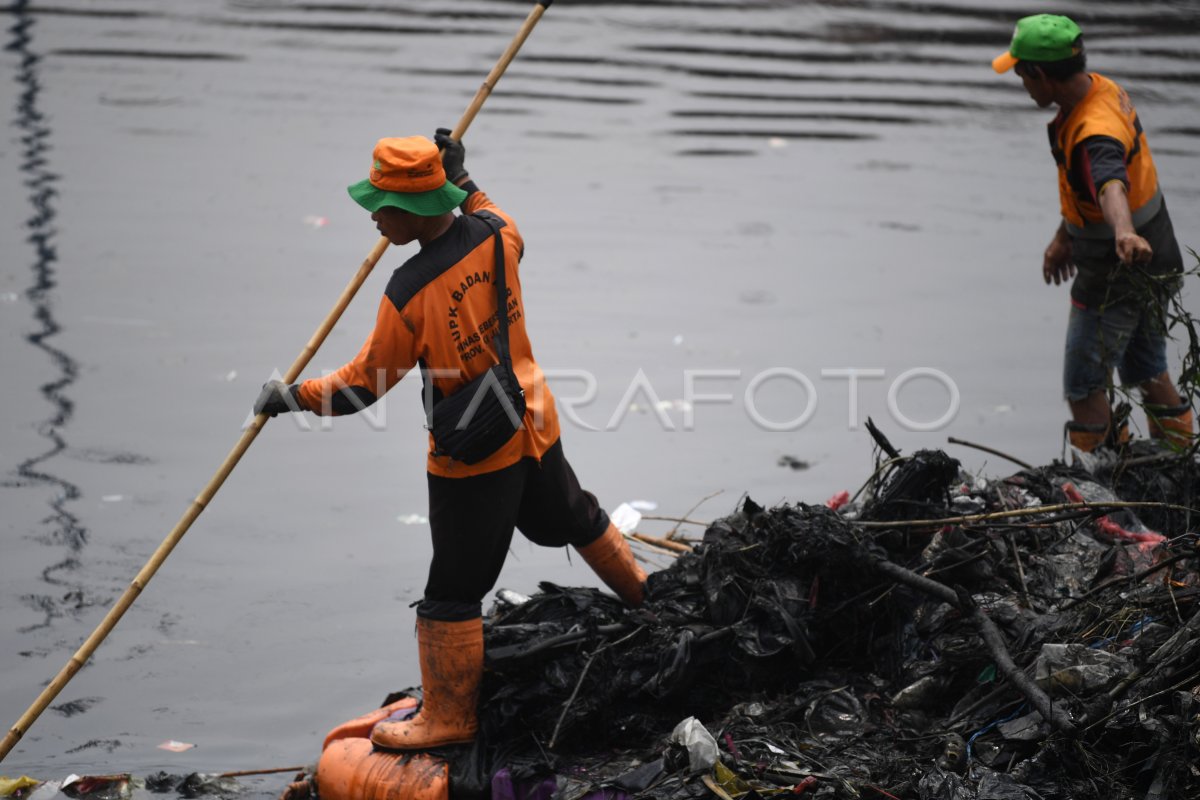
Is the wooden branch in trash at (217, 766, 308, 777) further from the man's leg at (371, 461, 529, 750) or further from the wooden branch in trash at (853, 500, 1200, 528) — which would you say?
the wooden branch in trash at (853, 500, 1200, 528)

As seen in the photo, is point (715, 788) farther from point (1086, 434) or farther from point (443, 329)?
point (1086, 434)

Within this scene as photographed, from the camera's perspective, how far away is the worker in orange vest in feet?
13.5

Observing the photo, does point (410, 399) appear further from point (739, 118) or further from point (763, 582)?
point (739, 118)

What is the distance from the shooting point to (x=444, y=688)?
445cm

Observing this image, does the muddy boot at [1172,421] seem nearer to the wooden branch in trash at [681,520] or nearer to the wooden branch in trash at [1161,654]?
the wooden branch in trash at [1161,654]

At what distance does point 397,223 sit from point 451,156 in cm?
53

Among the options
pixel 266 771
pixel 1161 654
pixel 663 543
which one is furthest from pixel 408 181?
pixel 1161 654

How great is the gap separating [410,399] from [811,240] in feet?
11.9

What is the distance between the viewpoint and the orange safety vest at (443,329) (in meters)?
4.11

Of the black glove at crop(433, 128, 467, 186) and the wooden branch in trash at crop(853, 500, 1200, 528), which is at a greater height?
the black glove at crop(433, 128, 467, 186)

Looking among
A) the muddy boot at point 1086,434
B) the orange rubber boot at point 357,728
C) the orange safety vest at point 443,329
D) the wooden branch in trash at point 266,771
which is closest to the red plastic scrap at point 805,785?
the orange safety vest at point 443,329

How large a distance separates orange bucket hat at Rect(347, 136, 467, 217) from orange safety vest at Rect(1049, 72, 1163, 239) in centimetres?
282

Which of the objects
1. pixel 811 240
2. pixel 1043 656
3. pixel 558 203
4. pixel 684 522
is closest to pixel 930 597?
pixel 1043 656

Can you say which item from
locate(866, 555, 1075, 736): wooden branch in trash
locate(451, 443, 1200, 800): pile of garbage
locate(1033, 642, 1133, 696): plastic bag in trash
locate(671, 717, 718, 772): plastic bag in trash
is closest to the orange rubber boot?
locate(451, 443, 1200, 800): pile of garbage
